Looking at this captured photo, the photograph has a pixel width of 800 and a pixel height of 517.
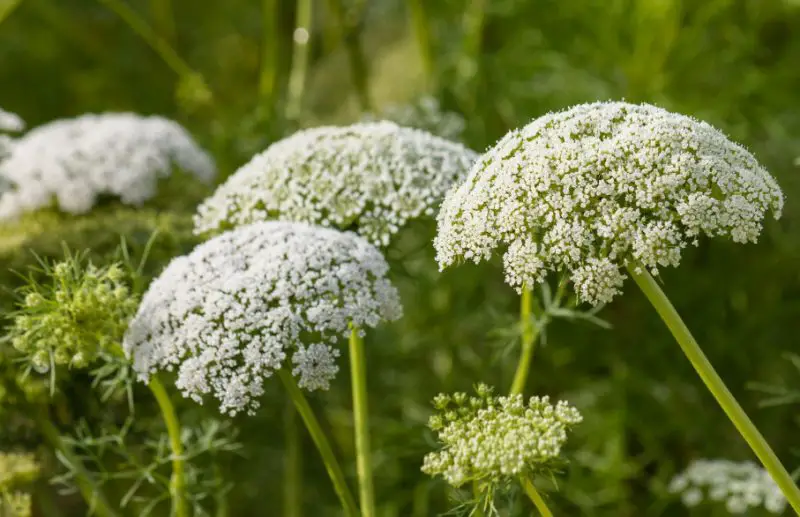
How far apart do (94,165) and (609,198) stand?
8.08ft

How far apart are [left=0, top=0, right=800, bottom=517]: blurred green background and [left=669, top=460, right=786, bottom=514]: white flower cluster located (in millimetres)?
274

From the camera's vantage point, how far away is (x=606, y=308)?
4.88 metres

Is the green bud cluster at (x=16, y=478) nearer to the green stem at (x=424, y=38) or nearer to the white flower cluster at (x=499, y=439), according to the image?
the white flower cluster at (x=499, y=439)

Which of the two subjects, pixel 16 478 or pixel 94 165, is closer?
pixel 16 478

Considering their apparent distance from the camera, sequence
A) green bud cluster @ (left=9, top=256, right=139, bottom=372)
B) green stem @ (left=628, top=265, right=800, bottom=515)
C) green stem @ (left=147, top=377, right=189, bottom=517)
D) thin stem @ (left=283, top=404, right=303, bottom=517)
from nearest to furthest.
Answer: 1. green stem @ (left=628, top=265, right=800, bottom=515)
2. green bud cluster @ (left=9, top=256, right=139, bottom=372)
3. green stem @ (left=147, top=377, right=189, bottom=517)
4. thin stem @ (left=283, top=404, right=303, bottom=517)

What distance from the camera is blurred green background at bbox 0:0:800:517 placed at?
433 cm

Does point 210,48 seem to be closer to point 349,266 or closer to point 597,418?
point 597,418

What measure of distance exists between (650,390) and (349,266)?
8.07 feet

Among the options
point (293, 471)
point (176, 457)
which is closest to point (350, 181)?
point (176, 457)

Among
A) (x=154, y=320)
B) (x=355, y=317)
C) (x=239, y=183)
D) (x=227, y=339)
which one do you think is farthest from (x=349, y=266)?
(x=239, y=183)

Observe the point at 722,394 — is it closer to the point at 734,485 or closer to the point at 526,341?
the point at 526,341

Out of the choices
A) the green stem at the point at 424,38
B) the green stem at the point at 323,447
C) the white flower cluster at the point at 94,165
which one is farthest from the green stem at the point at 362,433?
the green stem at the point at 424,38

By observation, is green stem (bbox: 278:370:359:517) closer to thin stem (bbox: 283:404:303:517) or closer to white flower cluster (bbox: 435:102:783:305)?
white flower cluster (bbox: 435:102:783:305)

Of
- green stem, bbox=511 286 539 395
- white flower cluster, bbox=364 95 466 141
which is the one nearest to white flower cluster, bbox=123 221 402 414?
green stem, bbox=511 286 539 395
